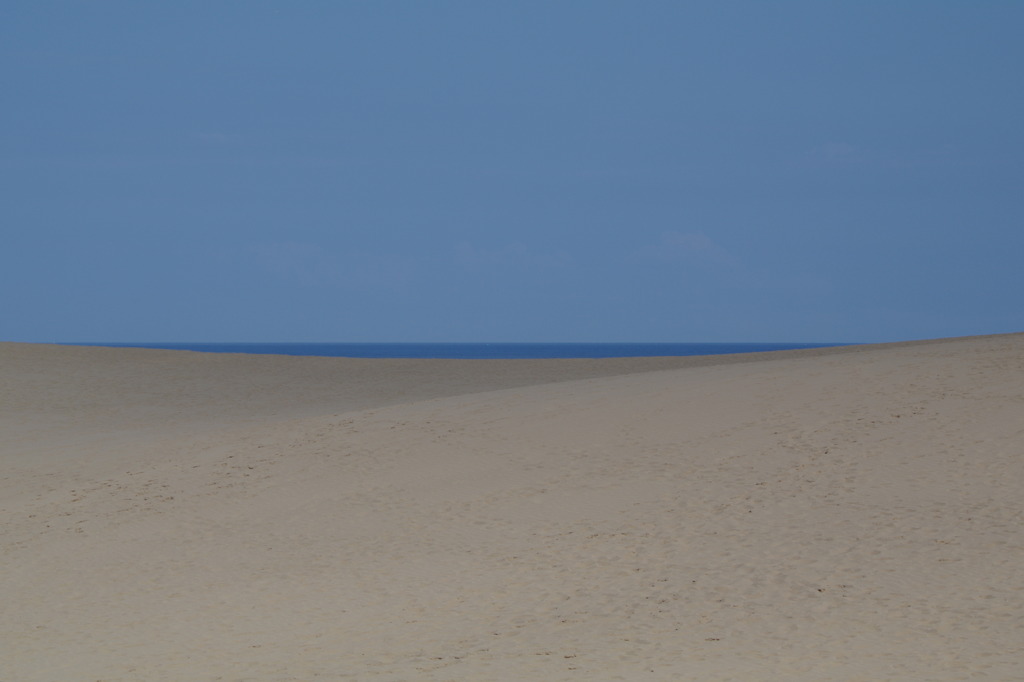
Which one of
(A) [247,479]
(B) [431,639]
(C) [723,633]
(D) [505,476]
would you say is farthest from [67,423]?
(C) [723,633]

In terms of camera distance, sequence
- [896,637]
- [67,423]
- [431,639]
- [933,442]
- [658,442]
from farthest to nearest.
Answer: [67,423] < [658,442] < [933,442] < [431,639] < [896,637]

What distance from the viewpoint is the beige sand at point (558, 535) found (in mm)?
8883

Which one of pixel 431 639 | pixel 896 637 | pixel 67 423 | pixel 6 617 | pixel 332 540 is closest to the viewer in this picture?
pixel 896 637

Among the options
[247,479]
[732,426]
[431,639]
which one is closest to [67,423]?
[247,479]

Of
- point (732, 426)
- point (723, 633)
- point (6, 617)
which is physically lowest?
point (6, 617)

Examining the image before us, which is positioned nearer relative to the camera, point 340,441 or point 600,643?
point 600,643

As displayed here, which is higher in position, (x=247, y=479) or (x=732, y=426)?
(x=732, y=426)

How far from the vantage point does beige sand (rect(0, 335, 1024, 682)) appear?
29.1 feet

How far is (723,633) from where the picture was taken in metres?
9.12

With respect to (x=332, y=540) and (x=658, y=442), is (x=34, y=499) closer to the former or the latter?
(x=332, y=540)

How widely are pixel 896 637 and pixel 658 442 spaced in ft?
28.5

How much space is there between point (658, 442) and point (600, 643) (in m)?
8.48

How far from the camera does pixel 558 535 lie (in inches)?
507

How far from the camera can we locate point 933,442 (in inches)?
607
